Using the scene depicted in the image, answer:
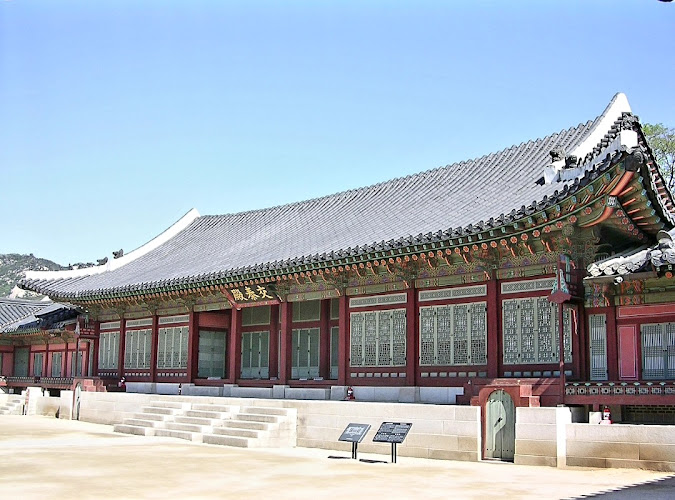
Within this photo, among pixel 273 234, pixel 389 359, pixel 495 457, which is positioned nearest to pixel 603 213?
pixel 495 457

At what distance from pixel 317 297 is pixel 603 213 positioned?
9688mm

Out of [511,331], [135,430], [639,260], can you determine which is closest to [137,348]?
[135,430]

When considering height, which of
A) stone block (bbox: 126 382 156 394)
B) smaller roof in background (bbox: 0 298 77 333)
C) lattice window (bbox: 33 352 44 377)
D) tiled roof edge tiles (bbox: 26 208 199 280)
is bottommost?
stone block (bbox: 126 382 156 394)

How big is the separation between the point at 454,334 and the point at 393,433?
12.6ft

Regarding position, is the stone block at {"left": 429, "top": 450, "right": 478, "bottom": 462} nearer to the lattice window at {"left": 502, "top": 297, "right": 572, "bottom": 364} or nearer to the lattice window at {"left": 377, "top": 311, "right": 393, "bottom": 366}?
the lattice window at {"left": 502, "top": 297, "right": 572, "bottom": 364}

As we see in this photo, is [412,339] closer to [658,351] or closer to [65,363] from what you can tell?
[658,351]

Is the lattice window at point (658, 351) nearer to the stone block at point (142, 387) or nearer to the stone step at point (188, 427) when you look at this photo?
the stone step at point (188, 427)

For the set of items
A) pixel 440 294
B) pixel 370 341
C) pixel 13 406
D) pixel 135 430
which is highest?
pixel 440 294

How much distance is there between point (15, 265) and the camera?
416 ft

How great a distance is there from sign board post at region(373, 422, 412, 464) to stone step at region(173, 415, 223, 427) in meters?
6.13

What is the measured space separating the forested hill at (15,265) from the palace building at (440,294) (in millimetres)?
94618

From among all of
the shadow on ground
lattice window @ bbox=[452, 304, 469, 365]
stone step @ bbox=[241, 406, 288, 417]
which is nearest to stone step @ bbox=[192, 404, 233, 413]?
stone step @ bbox=[241, 406, 288, 417]

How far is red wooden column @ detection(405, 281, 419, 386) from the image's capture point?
1989 cm

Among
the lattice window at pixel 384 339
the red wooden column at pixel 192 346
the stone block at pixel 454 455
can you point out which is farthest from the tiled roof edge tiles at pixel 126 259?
the stone block at pixel 454 455
